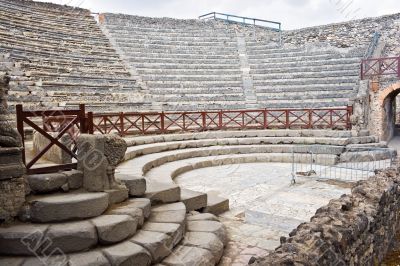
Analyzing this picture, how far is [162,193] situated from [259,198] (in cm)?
279

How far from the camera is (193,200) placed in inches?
233

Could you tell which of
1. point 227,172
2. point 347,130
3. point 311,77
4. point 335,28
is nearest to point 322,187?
point 227,172

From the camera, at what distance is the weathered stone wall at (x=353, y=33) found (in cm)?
1858

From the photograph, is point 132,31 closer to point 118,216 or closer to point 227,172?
point 227,172

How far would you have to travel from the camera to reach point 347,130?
1315 centimetres

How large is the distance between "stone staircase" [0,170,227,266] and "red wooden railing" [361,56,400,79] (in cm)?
1424

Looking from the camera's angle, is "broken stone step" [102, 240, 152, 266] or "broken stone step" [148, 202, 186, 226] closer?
"broken stone step" [102, 240, 152, 266]

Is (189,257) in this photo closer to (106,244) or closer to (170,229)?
(170,229)

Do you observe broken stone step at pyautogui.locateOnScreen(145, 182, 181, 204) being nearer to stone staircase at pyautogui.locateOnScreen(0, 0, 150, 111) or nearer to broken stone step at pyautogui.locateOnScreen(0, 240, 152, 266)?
broken stone step at pyautogui.locateOnScreen(0, 240, 152, 266)

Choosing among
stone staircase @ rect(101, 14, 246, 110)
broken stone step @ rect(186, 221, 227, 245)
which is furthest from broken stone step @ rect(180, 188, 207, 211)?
stone staircase @ rect(101, 14, 246, 110)

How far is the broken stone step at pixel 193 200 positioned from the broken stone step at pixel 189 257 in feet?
4.78

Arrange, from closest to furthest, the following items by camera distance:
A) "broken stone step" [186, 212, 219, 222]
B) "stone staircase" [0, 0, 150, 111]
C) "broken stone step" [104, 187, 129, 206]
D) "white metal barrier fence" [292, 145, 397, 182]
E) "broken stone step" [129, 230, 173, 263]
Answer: "broken stone step" [129, 230, 173, 263] → "broken stone step" [104, 187, 129, 206] → "broken stone step" [186, 212, 219, 222] → "white metal barrier fence" [292, 145, 397, 182] → "stone staircase" [0, 0, 150, 111]

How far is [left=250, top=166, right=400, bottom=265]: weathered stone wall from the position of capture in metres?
3.31

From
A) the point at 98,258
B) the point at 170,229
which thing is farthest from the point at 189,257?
the point at 98,258
